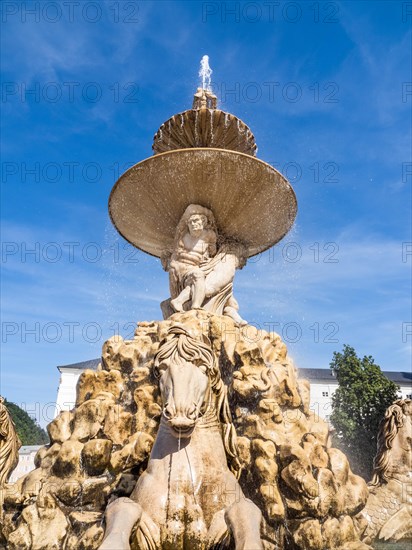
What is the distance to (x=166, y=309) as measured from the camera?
7.79 metres

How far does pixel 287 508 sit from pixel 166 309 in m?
3.92

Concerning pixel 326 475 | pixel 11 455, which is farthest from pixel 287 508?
pixel 11 455

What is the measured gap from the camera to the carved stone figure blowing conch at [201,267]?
725 cm

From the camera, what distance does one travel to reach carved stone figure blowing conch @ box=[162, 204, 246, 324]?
7.25 meters

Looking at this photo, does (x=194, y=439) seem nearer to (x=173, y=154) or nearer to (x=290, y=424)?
(x=290, y=424)

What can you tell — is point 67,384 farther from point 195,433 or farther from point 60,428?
point 195,433

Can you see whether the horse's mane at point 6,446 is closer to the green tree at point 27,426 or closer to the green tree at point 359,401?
the green tree at point 359,401

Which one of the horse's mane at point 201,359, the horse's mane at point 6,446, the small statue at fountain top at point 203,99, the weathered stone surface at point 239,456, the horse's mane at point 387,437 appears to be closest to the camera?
the horse's mane at point 201,359

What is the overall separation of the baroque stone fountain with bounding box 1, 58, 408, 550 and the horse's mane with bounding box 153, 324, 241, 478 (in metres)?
0.01

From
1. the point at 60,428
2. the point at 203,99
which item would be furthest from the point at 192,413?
the point at 203,99

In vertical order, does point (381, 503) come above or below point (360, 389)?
below

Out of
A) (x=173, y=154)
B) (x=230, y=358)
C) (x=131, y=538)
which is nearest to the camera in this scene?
(x=131, y=538)

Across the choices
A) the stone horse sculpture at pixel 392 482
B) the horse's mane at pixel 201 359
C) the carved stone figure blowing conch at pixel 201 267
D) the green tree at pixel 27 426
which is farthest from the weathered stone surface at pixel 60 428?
the green tree at pixel 27 426

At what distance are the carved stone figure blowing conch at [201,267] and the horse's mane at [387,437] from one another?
7.95 ft
